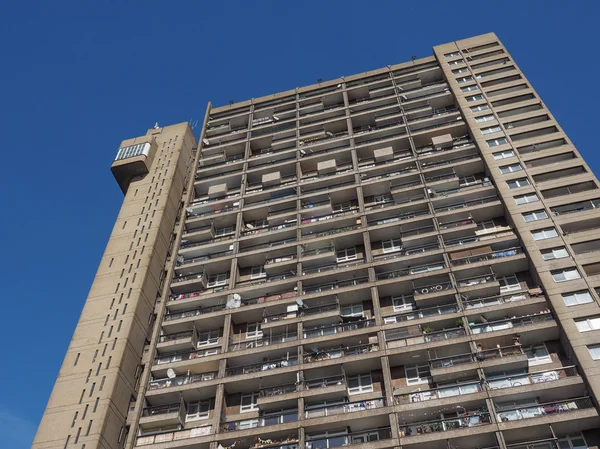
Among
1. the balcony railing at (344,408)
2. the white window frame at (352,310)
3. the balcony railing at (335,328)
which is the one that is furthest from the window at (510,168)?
the balcony railing at (344,408)

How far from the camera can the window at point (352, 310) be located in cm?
4475

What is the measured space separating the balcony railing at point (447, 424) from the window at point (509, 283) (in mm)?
10876

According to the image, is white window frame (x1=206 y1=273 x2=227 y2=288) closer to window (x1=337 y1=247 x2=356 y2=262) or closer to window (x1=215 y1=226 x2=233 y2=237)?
window (x1=215 y1=226 x2=233 y2=237)

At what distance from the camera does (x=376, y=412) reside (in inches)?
1423

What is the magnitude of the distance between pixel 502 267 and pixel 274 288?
55.3 feet

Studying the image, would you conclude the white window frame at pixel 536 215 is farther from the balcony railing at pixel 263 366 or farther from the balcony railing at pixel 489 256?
the balcony railing at pixel 263 366

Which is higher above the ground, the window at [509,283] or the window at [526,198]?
the window at [526,198]

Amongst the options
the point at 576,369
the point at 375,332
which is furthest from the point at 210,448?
the point at 576,369

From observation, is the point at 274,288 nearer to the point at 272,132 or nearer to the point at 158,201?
the point at 158,201

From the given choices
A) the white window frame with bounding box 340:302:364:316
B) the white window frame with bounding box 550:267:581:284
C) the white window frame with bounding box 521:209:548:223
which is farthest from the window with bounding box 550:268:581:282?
the white window frame with bounding box 340:302:364:316

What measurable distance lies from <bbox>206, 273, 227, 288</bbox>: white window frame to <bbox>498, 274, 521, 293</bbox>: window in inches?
862

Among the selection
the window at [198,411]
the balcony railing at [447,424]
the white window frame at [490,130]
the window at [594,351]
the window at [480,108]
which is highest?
the window at [480,108]

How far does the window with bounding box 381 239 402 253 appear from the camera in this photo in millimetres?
48625

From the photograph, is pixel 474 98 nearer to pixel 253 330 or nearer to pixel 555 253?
pixel 555 253
